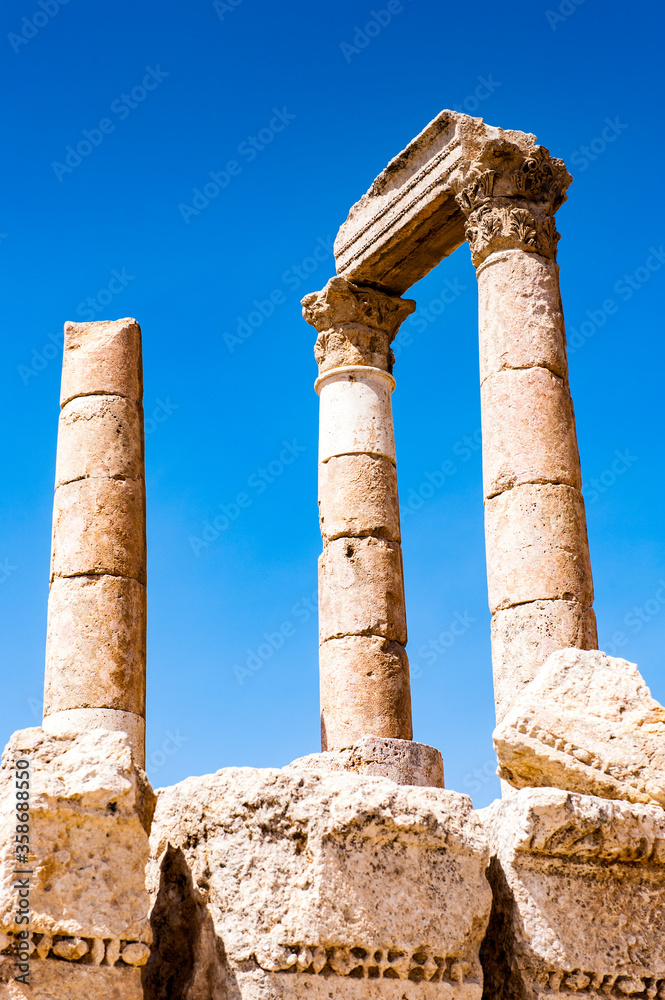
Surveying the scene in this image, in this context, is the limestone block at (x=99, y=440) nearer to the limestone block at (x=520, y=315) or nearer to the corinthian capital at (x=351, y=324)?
the limestone block at (x=520, y=315)

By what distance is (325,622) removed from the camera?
1505 centimetres

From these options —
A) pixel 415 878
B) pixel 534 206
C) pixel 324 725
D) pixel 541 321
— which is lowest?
pixel 415 878

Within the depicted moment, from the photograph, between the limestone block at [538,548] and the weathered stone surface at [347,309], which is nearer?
the limestone block at [538,548]

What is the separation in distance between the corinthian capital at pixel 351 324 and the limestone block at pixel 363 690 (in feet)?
13.4

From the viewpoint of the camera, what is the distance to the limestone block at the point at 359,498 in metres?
15.3

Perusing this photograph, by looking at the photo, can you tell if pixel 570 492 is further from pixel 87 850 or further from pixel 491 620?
pixel 87 850

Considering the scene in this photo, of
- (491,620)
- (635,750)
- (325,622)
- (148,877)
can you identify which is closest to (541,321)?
(491,620)

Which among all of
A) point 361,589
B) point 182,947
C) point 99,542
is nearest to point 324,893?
point 182,947

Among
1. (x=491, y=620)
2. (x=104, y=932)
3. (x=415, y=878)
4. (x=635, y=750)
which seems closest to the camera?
(x=104, y=932)

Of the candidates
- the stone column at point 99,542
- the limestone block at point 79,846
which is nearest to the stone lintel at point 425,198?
the stone column at point 99,542

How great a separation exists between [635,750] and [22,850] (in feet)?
9.53

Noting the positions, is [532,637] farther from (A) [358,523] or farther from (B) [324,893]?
(B) [324,893]

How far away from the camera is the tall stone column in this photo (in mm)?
14320

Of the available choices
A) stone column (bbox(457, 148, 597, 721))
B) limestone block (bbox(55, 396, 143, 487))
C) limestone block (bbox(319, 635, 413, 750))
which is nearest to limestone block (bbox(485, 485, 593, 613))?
stone column (bbox(457, 148, 597, 721))
